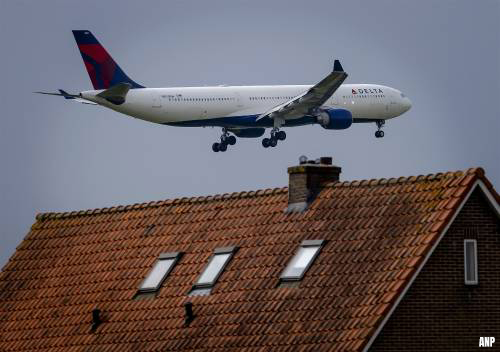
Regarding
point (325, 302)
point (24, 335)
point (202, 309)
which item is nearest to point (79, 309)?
point (24, 335)

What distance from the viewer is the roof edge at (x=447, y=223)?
1262 inches

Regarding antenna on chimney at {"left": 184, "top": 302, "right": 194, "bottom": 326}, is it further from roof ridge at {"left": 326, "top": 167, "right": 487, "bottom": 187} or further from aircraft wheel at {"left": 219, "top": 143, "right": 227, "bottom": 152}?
aircraft wheel at {"left": 219, "top": 143, "right": 227, "bottom": 152}

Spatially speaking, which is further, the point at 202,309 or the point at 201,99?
the point at 201,99

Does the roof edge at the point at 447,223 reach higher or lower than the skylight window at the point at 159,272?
lower

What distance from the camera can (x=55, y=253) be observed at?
4381cm

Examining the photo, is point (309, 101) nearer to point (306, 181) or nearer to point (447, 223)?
point (306, 181)

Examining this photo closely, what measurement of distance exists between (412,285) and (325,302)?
1.92 m

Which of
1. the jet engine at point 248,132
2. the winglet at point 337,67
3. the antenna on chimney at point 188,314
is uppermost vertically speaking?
the jet engine at point 248,132

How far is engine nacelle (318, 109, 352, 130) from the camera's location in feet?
337

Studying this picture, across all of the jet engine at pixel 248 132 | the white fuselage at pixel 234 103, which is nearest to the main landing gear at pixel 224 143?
the white fuselage at pixel 234 103

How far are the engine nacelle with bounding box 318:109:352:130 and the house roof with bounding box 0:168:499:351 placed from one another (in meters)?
58.2

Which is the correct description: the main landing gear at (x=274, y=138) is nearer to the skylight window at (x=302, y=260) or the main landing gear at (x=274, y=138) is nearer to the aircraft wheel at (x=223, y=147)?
the aircraft wheel at (x=223, y=147)

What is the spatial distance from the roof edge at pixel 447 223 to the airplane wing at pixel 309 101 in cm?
6827

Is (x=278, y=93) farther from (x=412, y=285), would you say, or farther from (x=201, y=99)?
(x=412, y=285)
